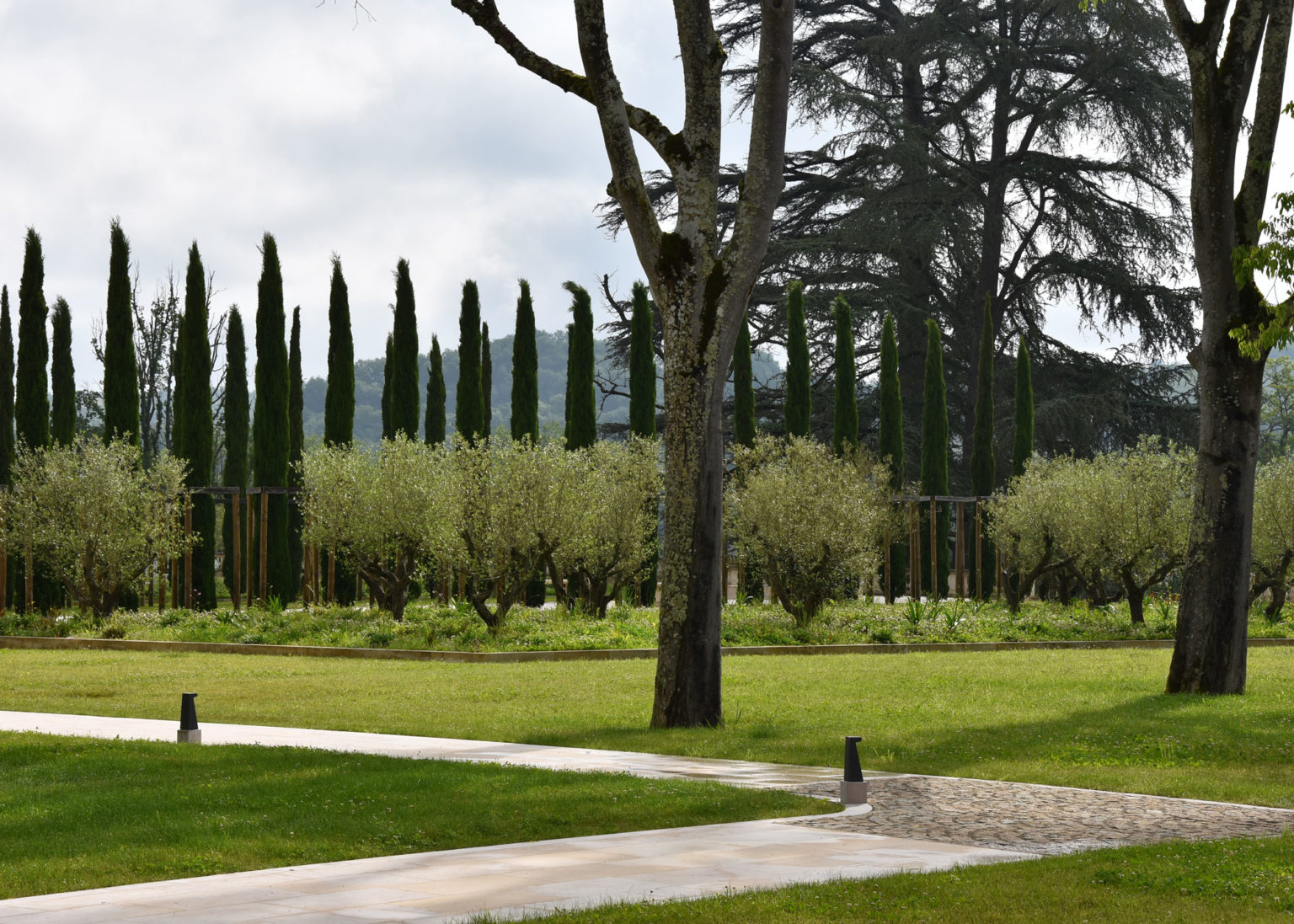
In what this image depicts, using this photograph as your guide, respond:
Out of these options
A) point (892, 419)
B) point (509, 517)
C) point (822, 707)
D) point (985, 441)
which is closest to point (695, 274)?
point (822, 707)

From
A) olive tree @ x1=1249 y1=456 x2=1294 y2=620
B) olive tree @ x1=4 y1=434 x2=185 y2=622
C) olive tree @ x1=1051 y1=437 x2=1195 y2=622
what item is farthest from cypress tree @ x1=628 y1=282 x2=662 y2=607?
olive tree @ x1=1249 y1=456 x2=1294 y2=620

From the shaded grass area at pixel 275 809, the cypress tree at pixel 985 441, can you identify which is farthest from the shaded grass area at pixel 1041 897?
the cypress tree at pixel 985 441

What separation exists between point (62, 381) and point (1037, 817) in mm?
29953

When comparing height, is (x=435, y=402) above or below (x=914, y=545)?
above

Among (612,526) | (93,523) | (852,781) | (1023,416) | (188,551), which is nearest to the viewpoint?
(852,781)

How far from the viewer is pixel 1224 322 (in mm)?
16312

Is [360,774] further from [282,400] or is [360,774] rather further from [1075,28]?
[1075,28]

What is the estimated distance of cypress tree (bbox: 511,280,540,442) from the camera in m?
36.2

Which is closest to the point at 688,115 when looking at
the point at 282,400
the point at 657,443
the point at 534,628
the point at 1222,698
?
the point at 1222,698

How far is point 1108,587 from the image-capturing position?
4044 cm

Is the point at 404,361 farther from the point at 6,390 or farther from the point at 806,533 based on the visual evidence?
the point at 806,533

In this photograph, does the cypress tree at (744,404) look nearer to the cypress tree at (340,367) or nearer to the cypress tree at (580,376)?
the cypress tree at (580,376)

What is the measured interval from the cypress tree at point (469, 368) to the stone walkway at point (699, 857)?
2516 centimetres

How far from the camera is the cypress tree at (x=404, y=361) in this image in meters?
34.8
